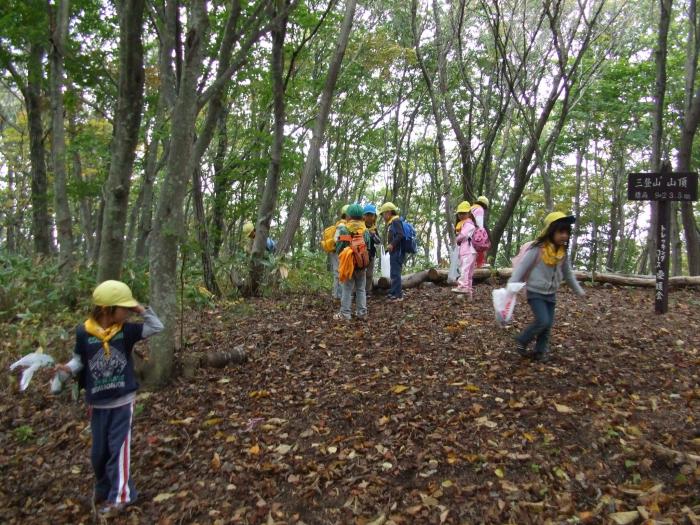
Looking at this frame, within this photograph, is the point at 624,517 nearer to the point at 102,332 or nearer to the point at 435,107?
the point at 102,332

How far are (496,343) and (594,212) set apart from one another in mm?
25488

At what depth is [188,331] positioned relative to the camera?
711 cm

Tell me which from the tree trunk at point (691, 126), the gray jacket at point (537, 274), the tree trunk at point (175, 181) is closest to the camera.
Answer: the tree trunk at point (175, 181)

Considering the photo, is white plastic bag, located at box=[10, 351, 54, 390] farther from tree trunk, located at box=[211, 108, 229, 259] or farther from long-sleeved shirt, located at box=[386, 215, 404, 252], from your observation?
tree trunk, located at box=[211, 108, 229, 259]

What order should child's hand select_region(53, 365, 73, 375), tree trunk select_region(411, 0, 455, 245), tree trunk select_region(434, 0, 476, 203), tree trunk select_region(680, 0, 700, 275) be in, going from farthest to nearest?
tree trunk select_region(411, 0, 455, 245) < tree trunk select_region(434, 0, 476, 203) < tree trunk select_region(680, 0, 700, 275) < child's hand select_region(53, 365, 73, 375)

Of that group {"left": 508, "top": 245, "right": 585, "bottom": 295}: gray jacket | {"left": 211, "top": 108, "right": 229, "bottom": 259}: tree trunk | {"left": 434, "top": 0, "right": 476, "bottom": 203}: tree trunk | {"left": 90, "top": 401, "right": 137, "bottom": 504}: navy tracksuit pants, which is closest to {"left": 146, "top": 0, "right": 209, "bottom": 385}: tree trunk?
{"left": 90, "top": 401, "right": 137, "bottom": 504}: navy tracksuit pants

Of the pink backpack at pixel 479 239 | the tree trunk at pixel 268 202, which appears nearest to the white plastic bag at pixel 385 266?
the pink backpack at pixel 479 239

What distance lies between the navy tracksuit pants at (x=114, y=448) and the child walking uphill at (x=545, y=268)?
4100 mm

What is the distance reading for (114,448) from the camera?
3.53 metres

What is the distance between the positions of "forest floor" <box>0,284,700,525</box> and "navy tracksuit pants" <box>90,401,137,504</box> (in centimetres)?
19

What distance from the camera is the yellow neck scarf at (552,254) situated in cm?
534

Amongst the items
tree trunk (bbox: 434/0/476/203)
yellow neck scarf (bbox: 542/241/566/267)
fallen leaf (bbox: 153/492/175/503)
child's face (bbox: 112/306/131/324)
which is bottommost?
fallen leaf (bbox: 153/492/175/503)

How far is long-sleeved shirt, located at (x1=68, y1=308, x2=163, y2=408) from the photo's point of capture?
3.54 m

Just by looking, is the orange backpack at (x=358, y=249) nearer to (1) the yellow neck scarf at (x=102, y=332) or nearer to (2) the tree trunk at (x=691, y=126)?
(1) the yellow neck scarf at (x=102, y=332)
